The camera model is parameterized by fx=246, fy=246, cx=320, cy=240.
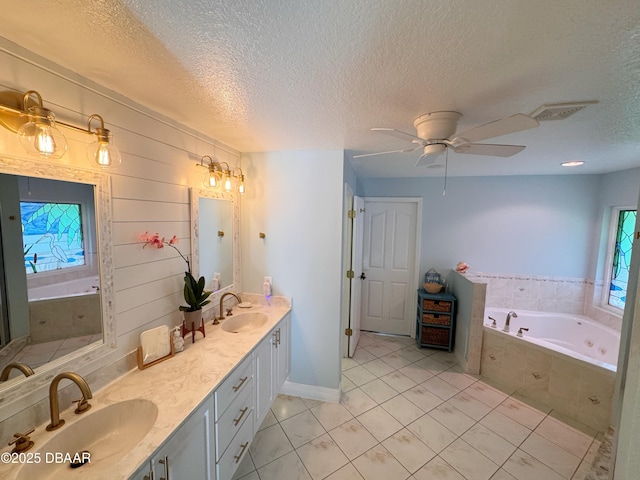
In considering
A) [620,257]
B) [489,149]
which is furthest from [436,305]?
[489,149]

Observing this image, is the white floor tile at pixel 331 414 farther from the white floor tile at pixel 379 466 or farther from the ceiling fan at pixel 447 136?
the ceiling fan at pixel 447 136

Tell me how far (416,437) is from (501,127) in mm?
2264

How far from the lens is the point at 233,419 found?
4.70 ft

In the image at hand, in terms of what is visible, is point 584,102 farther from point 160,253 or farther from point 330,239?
Result: point 160,253

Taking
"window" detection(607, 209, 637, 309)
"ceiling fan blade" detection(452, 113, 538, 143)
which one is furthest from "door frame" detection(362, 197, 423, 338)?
"ceiling fan blade" detection(452, 113, 538, 143)

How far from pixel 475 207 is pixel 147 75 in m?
3.82

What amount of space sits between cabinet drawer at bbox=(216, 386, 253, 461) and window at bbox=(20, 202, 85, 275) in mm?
1075

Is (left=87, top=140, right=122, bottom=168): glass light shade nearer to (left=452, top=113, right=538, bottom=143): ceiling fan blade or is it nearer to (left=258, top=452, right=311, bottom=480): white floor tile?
(left=452, top=113, right=538, bottom=143): ceiling fan blade

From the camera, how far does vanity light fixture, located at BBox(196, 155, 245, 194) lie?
1.90 m

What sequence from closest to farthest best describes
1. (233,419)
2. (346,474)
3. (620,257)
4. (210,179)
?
(233,419), (346,474), (210,179), (620,257)

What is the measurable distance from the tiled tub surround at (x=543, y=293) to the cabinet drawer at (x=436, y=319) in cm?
63

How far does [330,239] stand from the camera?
2.27 meters

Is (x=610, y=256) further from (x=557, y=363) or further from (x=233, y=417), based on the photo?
(x=233, y=417)

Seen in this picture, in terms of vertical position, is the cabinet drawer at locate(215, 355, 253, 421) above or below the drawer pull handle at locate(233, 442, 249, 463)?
above
